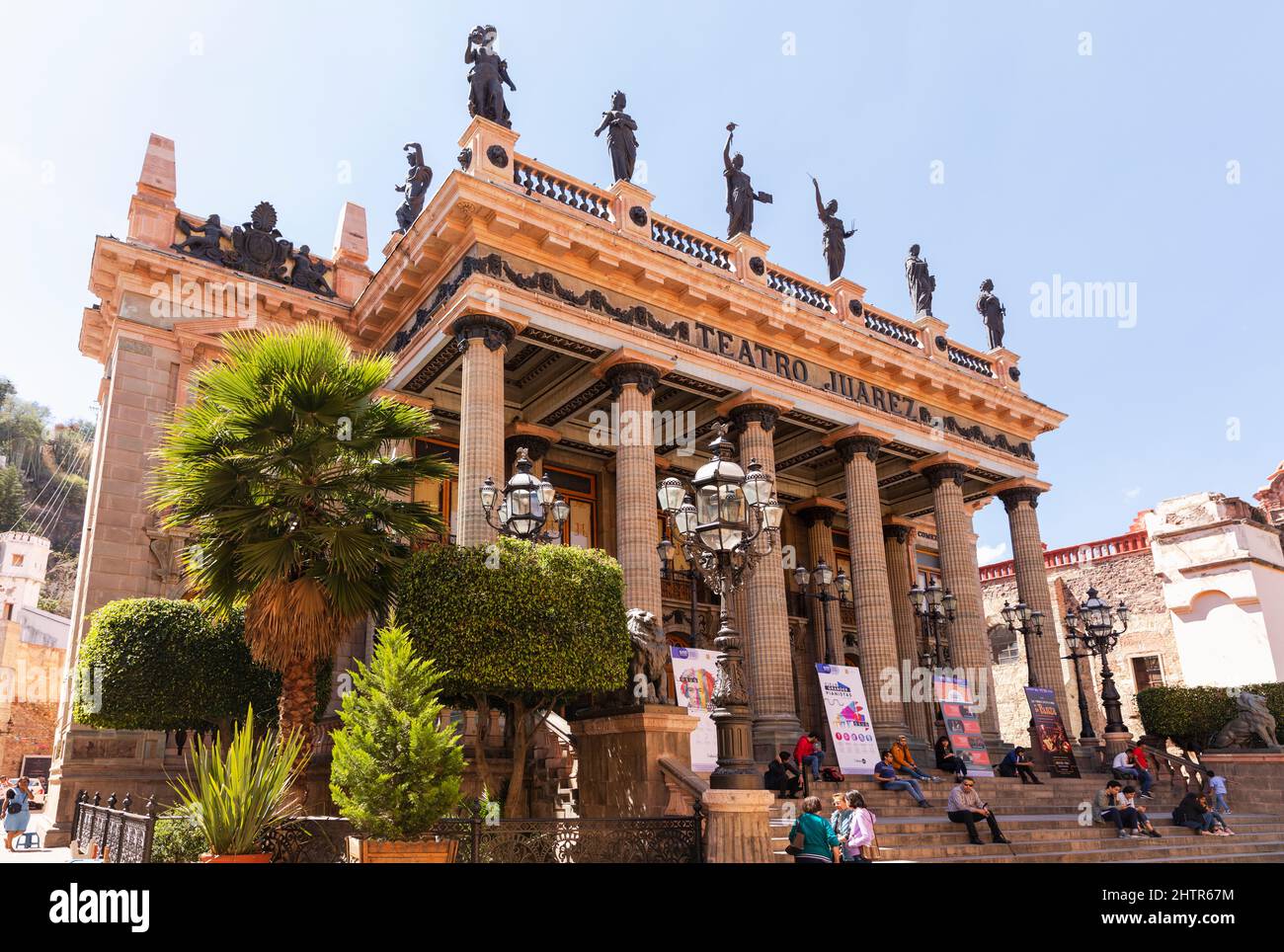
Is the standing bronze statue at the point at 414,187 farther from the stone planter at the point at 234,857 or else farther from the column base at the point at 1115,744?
the column base at the point at 1115,744

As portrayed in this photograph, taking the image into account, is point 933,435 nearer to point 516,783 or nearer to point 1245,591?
point 1245,591

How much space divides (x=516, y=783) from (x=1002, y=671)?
31218 mm

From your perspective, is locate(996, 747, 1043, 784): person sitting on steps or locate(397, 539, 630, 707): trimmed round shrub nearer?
locate(397, 539, 630, 707): trimmed round shrub

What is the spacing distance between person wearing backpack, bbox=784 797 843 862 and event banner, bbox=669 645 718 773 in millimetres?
7013

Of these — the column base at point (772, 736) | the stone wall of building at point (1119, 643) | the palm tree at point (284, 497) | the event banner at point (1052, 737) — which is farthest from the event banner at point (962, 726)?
the stone wall of building at point (1119, 643)

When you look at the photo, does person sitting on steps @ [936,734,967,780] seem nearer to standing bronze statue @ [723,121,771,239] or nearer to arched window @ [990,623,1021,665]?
standing bronze statue @ [723,121,771,239]

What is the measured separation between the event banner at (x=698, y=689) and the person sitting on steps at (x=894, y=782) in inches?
112

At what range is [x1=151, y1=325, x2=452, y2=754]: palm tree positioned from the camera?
10648 mm

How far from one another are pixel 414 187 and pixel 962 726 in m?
17.5

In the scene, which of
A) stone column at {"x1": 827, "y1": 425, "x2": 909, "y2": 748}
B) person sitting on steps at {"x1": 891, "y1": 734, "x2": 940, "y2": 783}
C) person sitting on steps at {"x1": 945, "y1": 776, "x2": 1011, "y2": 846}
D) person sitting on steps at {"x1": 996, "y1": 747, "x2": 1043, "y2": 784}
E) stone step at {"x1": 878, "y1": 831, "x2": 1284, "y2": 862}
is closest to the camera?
stone step at {"x1": 878, "y1": 831, "x2": 1284, "y2": 862}

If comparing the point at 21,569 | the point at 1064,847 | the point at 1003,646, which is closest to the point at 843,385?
the point at 1064,847

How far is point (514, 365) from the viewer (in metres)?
20.4

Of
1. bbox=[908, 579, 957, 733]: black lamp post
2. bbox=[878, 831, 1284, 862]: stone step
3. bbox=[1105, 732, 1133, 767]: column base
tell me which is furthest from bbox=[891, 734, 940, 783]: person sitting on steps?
bbox=[1105, 732, 1133, 767]: column base
